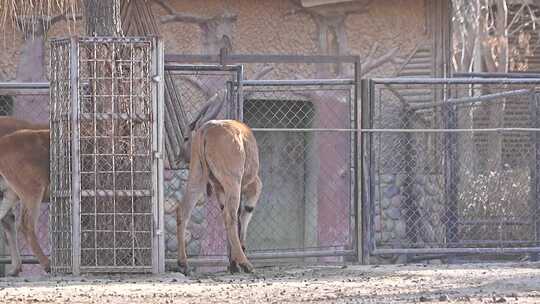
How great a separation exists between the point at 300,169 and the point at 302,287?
617 cm

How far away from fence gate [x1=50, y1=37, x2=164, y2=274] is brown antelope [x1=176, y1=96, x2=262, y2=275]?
0.51m

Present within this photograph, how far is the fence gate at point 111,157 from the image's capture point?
39.1 ft

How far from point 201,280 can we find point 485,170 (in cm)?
585

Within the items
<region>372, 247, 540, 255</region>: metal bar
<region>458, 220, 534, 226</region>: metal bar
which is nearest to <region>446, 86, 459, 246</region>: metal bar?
<region>458, 220, 534, 226</region>: metal bar

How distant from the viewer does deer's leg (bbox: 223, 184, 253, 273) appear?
1216cm

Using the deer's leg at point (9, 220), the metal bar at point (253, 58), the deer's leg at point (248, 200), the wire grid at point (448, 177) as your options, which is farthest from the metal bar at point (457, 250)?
the deer's leg at point (9, 220)

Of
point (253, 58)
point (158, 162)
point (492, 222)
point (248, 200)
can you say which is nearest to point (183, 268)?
point (248, 200)

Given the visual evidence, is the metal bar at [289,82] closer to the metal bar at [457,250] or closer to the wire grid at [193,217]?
the wire grid at [193,217]

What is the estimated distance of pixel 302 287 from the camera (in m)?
10.9

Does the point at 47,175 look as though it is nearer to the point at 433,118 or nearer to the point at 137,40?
the point at 137,40

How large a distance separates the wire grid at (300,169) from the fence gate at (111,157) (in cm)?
421

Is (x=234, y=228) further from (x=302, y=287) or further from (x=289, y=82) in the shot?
(x=289, y=82)

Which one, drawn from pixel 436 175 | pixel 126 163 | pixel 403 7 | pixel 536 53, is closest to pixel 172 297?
pixel 126 163

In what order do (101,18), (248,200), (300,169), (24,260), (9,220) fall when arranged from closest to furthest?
1. (101,18)
2. (248,200)
3. (9,220)
4. (24,260)
5. (300,169)
